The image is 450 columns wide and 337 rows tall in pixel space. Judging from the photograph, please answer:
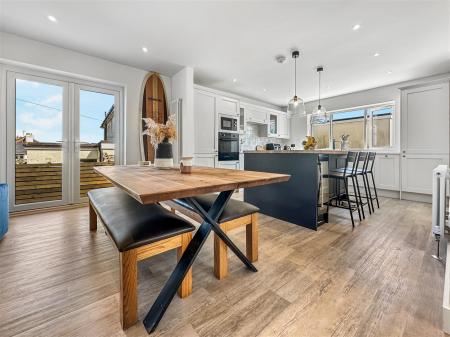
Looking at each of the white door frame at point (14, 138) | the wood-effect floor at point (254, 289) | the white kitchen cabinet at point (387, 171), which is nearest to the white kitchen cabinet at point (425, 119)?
the white kitchen cabinet at point (387, 171)

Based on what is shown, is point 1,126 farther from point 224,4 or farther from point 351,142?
point 351,142

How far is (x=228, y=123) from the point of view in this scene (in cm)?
479

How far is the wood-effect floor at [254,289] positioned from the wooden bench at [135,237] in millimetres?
134

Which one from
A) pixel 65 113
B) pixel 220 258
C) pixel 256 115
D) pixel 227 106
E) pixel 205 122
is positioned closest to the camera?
pixel 220 258

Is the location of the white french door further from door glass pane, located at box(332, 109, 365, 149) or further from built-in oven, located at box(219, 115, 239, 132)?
door glass pane, located at box(332, 109, 365, 149)

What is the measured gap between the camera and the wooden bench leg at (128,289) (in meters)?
1.07

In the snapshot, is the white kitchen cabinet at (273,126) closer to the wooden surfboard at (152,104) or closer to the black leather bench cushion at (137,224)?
the wooden surfboard at (152,104)

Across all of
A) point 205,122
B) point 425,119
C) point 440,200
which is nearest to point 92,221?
point 205,122

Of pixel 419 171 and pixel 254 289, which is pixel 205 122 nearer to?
pixel 254 289

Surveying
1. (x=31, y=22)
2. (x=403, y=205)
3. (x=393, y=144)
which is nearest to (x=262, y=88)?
(x=393, y=144)

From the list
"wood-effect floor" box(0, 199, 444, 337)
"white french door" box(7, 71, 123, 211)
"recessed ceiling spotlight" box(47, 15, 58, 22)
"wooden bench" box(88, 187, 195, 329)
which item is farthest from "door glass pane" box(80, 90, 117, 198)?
Result: "wooden bench" box(88, 187, 195, 329)

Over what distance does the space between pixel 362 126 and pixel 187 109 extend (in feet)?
14.4

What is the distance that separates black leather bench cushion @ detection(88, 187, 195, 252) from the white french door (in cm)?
240

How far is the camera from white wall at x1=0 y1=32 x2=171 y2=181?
2.88m
